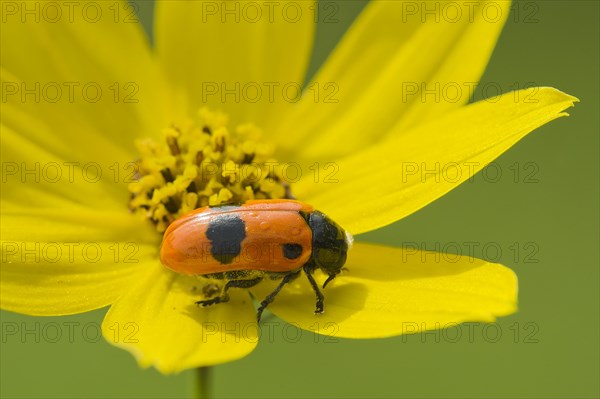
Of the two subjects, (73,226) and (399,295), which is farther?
(73,226)

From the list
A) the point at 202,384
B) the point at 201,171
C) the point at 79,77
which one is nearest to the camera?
the point at 202,384

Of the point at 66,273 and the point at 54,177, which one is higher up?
the point at 54,177

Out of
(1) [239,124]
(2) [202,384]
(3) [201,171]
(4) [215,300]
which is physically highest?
(1) [239,124]

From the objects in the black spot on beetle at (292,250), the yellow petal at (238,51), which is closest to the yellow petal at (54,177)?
the yellow petal at (238,51)

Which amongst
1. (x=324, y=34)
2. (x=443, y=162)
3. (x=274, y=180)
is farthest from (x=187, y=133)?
(x=324, y=34)

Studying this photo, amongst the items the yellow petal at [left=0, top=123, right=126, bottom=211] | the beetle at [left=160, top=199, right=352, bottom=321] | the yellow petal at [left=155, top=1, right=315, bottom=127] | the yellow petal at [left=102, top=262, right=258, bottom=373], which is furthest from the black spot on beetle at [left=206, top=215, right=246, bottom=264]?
the yellow petal at [left=155, top=1, right=315, bottom=127]

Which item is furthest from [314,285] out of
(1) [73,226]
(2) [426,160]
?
(1) [73,226]

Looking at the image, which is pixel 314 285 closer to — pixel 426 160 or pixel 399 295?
pixel 399 295
